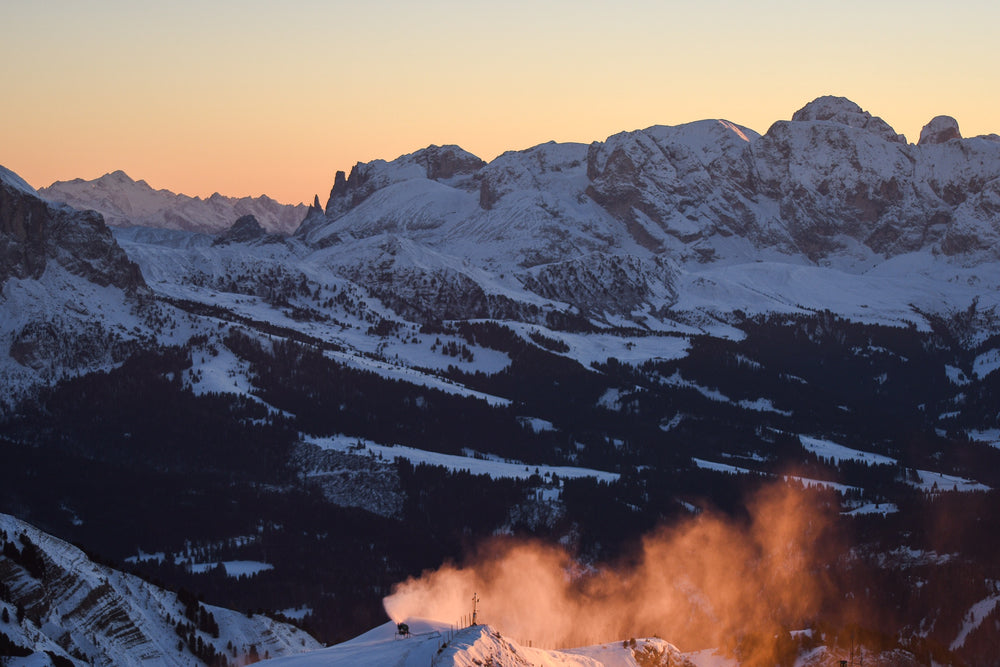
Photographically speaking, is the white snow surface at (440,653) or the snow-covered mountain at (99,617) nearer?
the white snow surface at (440,653)

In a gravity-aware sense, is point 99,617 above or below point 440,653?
below

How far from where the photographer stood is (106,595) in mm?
151375

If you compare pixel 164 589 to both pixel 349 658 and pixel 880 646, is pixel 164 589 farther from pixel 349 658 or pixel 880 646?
pixel 880 646

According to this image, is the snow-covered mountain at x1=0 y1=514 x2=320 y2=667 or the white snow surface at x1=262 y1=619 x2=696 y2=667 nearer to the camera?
the white snow surface at x1=262 y1=619 x2=696 y2=667

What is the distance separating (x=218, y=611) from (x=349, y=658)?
127 ft

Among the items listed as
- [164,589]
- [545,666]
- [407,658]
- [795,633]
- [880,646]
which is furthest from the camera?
[795,633]

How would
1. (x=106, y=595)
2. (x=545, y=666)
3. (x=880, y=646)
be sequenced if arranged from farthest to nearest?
(x=880, y=646) → (x=106, y=595) → (x=545, y=666)

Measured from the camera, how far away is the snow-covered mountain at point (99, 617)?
139500mm

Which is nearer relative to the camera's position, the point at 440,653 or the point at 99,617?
the point at 440,653

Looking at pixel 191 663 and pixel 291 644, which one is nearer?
pixel 191 663

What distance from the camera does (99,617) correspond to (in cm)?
14888

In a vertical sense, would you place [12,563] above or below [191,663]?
above

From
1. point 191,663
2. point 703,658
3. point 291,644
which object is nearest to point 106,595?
point 191,663

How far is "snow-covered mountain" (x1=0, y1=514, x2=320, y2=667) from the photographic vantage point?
458ft
